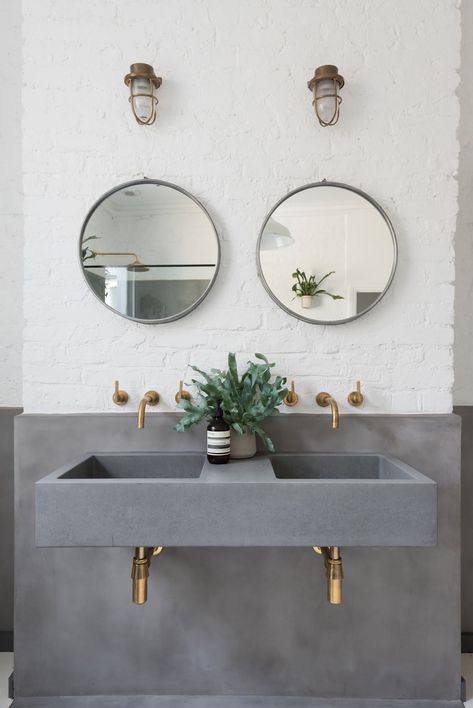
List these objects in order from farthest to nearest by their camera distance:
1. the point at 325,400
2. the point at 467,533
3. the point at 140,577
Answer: the point at 467,533 → the point at 325,400 → the point at 140,577

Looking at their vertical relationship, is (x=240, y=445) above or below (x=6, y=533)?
above

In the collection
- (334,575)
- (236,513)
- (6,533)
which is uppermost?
(236,513)

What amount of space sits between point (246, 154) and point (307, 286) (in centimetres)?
53

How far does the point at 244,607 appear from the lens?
1.62 m

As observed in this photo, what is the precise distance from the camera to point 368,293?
1636 mm

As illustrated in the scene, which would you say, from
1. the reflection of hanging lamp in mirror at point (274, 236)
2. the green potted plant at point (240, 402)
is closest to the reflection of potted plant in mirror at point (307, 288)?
the reflection of hanging lamp in mirror at point (274, 236)

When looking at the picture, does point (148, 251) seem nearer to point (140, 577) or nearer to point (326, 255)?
point (326, 255)

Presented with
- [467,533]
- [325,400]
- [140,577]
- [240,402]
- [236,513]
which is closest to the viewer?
[236,513]

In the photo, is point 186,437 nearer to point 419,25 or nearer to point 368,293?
point 368,293

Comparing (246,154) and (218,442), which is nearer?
(218,442)

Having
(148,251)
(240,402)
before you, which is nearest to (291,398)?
(240,402)

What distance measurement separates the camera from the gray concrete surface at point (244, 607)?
5.27 feet

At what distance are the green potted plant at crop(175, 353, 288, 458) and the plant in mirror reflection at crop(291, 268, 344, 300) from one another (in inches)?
11.1

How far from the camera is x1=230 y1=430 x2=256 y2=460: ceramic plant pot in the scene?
5.02 feet
